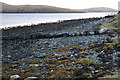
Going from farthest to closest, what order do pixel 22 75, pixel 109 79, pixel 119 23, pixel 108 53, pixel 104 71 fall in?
pixel 119 23 → pixel 108 53 → pixel 22 75 → pixel 104 71 → pixel 109 79

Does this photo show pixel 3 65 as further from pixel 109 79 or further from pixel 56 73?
pixel 109 79

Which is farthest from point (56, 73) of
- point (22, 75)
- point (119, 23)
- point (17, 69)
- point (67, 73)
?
point (119, 23)

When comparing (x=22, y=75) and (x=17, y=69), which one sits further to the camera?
(x=17, y=69)

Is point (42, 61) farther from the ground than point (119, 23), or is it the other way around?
point (119, 23)

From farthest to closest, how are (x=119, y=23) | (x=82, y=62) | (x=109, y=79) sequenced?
1. (x=119, y=23)
2. (x=82, y=62)
3. (x=109, y=79)

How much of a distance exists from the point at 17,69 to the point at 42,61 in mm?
2674

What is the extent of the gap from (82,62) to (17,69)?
5.58 metres

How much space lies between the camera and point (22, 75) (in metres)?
16.1

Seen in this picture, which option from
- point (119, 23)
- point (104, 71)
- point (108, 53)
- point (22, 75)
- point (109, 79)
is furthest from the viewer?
point (119, 23)

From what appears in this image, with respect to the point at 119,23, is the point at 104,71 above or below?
below

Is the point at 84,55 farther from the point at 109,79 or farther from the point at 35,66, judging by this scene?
the point at 109,79

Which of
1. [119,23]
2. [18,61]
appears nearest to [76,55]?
[18,61]

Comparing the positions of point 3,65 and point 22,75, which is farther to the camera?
point 3,65

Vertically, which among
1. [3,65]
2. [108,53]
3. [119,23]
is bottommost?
[3,65]
